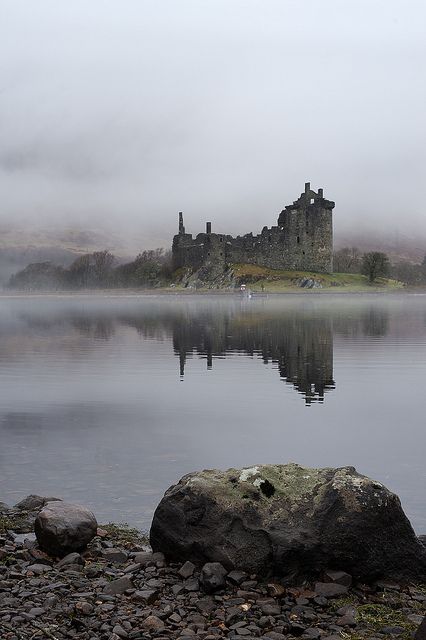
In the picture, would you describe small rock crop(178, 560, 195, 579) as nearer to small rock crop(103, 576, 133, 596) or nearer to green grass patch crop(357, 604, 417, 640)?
small rock crop(103, 576, 133, 596)

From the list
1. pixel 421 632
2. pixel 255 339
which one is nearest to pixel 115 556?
pixel 421 632

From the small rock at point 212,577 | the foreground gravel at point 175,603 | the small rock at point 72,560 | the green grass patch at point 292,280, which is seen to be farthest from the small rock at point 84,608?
the green grass patch at point 292,280

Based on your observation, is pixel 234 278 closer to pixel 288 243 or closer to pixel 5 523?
pixel 288 243

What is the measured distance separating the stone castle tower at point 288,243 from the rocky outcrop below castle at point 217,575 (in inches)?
5372

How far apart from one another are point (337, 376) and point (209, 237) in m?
122

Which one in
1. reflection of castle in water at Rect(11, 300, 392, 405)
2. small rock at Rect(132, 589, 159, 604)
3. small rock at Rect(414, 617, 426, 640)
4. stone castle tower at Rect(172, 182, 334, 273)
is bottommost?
reflection of castle in water at Rect(11, 300, 392, 405)

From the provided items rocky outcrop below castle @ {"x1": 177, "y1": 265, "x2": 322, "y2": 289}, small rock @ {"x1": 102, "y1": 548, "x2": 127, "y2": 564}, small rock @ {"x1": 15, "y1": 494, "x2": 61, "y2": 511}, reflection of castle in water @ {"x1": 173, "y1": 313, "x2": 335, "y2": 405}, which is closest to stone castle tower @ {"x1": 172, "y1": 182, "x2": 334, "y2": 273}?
rocky outcrop below castle @ {"x1": 177, "y1": 265, "x2": 322, "y2": 289}

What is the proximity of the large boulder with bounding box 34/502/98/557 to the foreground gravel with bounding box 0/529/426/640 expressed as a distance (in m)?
0.18

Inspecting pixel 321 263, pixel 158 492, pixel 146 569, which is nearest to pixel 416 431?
pixel 158 492

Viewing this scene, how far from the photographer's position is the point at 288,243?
→ 472ft

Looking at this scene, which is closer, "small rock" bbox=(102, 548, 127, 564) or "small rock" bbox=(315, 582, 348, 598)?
"small rock" bbox=(315, 582, 348, 598)

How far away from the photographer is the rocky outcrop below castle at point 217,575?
272 inches

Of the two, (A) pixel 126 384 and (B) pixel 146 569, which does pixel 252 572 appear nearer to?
(B) pixel 146 569

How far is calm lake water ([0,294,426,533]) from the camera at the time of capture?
12.3 meters
